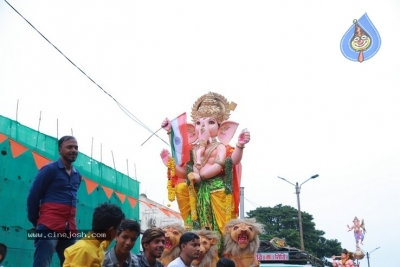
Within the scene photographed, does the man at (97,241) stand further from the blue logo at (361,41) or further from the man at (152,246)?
the blue logo at (361,41)

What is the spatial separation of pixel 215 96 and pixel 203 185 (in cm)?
183

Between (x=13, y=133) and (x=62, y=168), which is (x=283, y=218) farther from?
(x=62, y=168)

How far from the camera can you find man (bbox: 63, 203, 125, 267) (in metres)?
3.23

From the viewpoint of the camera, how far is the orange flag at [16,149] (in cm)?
755

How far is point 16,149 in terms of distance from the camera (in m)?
7.62

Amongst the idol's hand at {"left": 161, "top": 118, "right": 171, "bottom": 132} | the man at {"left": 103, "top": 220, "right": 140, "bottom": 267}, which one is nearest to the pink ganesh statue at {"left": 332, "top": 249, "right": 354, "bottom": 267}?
the idol's hand at {"left": 161, "top": 118, "right": 171, "bottom": 132}

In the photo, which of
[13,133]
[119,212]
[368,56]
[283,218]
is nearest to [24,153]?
[13,133]

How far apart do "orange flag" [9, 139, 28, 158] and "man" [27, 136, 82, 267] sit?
3.55 meters

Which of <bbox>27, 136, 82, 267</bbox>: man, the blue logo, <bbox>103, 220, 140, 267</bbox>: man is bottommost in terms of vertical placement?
<bbox>103, 220, 140, 267</bbox>: man

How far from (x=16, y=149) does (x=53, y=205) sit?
150 inches

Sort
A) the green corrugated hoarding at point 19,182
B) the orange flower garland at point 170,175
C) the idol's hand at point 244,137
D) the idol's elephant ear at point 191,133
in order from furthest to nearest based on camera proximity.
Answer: the idol's elephant ear at point 191,133 → the orange flower garland at point 170,175 → the idol's hand at point 244,137 → the green corrugated hoarding at point 19,182

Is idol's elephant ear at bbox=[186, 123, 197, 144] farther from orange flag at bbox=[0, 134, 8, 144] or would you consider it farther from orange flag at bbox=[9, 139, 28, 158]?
orange flag at bbox=[0, 134, 8, 144]

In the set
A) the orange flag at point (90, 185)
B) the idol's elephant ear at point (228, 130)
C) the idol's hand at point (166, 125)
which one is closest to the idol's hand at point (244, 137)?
the idol's elephant ear at point (228, 130)

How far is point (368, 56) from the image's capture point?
28.3 ft
